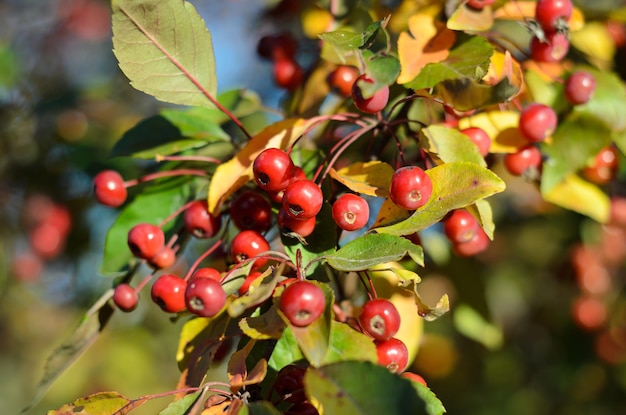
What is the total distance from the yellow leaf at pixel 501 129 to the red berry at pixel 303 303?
24.6 inches

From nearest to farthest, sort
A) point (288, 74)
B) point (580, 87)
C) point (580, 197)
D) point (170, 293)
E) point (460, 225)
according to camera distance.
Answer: point (170, 293) < point (460, 225) < point (580, 87) < point (580, 197) < point (288, 74)

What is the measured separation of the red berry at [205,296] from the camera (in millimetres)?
1000

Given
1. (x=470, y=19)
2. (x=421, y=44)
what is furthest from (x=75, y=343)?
(x=470, y=19)

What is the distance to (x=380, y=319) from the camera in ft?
3.38

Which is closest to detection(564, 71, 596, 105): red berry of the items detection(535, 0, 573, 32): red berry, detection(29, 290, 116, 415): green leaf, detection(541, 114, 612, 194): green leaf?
detection(541, 114, 612, 194): green leaf

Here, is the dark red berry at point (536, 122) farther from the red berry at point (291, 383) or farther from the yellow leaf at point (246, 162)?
the red berry at point (291, 383)

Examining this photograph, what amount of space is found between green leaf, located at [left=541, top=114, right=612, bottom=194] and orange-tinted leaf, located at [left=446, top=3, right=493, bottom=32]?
333 mm

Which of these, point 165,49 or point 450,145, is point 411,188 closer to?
point 450,145

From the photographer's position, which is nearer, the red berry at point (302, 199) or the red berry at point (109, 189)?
the red berry at point (302, 199)

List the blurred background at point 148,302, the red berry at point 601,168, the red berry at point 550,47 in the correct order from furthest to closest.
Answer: the blurred background at point 148,302, the red berry at point 601,168, the red berry at point 550,47

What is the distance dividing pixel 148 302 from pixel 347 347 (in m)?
2.95

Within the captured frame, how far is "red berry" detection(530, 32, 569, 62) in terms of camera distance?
140 centimetres

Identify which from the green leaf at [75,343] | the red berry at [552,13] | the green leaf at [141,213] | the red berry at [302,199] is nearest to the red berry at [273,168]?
the red berry at [302,199]

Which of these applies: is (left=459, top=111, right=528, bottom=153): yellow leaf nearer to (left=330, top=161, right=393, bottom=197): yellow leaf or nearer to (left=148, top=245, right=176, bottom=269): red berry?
(left=330, top=161, right=393, bottom=197): yellow leaf
